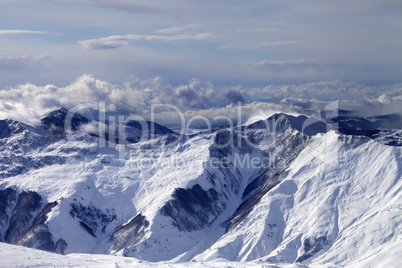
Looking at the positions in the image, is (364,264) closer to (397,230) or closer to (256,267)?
(397,230)

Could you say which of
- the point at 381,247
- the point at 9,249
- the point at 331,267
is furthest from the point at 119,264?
the point at 381,247

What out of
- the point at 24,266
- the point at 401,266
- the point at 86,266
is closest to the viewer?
the point at 24,266

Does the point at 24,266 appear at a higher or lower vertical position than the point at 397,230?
higher

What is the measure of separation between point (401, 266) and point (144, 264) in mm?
86168

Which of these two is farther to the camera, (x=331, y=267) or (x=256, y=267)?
(x=331, y=267)

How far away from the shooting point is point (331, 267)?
172m

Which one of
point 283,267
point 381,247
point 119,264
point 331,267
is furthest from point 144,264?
point 381,247

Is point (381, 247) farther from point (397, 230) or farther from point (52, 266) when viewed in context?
point (52, 266)

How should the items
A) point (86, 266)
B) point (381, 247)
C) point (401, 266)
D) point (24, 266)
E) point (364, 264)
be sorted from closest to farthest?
point (24, 266) → point (86, 266) → point (401, 266) → point (364, 264) → point (381, 247)

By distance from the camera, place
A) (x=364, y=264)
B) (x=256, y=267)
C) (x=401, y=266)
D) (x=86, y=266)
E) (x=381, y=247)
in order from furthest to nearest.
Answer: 1. (x=381, y=247)
2. (x=364, y=264)
3. (x=401, y=266)
4. (x=256, y=267)
5. (x=86, y=266)

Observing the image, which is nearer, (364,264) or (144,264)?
(144,264)

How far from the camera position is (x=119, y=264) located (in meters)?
152

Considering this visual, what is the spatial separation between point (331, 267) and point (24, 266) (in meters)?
102

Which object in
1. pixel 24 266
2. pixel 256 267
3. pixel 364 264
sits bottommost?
pixel 364 264
